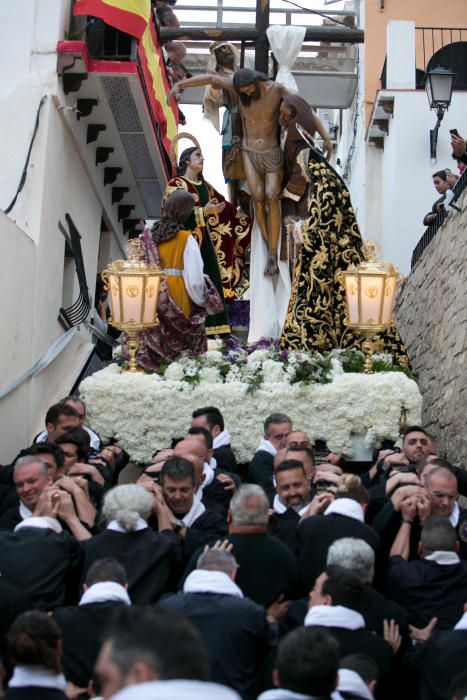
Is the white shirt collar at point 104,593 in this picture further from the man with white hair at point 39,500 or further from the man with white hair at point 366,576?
the man with white hair at point 39,500

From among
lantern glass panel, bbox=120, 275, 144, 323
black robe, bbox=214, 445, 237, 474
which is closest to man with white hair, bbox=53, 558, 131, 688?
black robe, bbox=214, 445, 237, 474

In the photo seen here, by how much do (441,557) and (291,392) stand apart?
4649 mm

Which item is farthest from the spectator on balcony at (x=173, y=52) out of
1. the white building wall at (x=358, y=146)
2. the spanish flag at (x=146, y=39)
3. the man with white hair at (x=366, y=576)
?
the man with white hair at (x=366, y=576)

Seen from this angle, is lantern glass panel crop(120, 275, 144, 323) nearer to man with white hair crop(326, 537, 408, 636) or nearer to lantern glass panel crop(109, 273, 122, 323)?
lantern glass panel crop(109, 273, 122, 323)

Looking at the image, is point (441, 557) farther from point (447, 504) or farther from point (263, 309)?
point (263, 309)

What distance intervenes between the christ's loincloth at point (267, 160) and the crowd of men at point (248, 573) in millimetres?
6438

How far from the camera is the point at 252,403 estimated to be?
1020 cm

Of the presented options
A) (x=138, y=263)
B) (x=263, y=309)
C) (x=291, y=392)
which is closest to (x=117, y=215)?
(x=263, y=309)

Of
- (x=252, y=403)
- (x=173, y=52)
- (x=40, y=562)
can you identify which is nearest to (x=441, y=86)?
(x=252, y=403)

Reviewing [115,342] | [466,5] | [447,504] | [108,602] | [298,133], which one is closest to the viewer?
[108,602]

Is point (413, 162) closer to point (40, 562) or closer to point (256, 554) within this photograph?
point (256, 554)

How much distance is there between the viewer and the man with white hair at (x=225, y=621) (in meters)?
4.77

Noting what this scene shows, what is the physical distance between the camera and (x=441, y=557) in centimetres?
560

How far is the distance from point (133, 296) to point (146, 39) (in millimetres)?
6285
